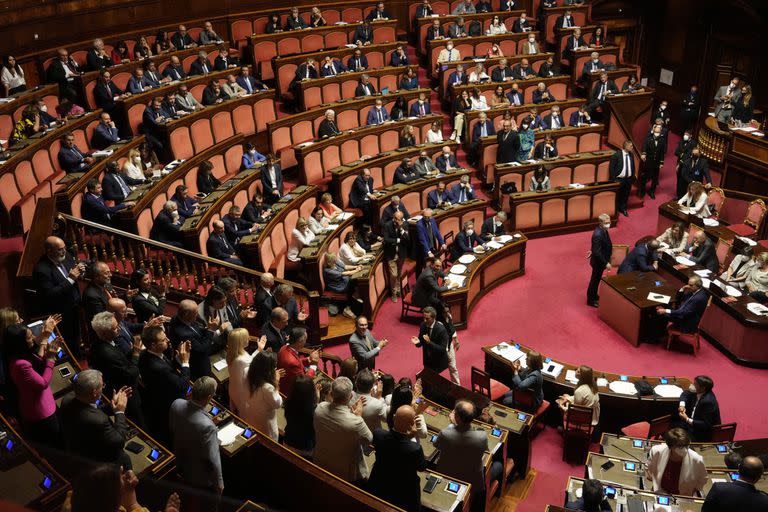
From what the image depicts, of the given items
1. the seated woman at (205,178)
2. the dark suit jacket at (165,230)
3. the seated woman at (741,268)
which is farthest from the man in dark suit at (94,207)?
the seated woman at (741,268)

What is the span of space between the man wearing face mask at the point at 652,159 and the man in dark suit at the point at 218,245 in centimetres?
777

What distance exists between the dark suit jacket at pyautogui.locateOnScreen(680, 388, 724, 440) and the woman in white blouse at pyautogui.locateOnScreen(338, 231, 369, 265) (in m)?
4.31

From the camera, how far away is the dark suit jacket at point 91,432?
3.84m

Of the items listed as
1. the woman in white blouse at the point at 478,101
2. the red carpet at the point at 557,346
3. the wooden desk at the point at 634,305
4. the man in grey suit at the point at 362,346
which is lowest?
the red carpet at the point at 557,346

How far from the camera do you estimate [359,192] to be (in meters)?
10.5

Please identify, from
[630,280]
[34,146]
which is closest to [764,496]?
[630,280]

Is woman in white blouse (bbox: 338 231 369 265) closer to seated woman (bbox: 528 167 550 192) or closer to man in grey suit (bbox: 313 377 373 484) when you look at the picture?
seated woman (bbox: 528 167 550 192)

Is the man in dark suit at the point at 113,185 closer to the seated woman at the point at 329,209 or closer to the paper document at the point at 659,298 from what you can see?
the seated woman at the point at 329,209

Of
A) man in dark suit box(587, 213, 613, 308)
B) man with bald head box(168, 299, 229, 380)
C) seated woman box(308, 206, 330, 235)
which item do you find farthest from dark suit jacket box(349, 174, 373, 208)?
man with bald head box(168, 299, 229, 380)

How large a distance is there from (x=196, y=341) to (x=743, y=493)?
12.6ft

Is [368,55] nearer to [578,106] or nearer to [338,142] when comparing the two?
[338,142]

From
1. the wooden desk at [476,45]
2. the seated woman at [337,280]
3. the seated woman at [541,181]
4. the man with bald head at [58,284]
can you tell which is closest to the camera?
the man with bald head at [58,284]

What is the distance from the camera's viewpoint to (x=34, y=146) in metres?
8.35

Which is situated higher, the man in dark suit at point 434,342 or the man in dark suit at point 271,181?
the man in dark suit at point 271,181
